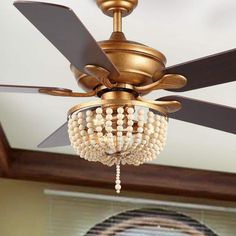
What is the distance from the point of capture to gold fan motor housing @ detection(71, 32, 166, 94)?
147cm

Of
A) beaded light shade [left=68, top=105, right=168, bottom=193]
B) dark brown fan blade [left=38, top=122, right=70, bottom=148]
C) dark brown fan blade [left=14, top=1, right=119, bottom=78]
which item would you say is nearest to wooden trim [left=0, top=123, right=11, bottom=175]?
dark brown fan blade [left=38, top=122, right=70, bottom=148]

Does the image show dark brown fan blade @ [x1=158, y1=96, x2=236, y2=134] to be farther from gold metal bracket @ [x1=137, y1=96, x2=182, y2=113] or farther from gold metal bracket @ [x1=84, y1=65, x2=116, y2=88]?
gold metal bracket @ [x1=84, y1=65, x2=116, y2=88]

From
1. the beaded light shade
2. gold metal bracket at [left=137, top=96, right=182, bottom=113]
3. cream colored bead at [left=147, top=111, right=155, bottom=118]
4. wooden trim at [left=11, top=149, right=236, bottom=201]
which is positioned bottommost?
the beaded light shade

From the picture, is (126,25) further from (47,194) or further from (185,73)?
(47,194)

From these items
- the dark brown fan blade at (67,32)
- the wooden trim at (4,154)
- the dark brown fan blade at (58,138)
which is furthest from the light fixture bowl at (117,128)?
the wooden trim at (4,154)

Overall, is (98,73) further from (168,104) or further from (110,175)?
(110,175)

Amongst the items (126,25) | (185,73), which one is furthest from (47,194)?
(185,73)

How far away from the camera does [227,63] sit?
135 cm

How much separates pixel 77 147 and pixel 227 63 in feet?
1.66

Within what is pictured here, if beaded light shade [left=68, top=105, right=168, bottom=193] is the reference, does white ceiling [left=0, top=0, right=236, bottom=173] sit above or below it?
above

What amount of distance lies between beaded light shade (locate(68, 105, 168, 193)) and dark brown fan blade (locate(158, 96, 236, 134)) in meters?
0.09

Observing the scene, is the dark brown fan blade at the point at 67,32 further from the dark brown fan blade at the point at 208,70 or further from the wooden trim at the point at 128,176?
the wooden trim at the point at 128,176

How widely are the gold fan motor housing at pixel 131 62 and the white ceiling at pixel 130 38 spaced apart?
11.0 inches

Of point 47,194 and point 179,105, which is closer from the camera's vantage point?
point 179,105
